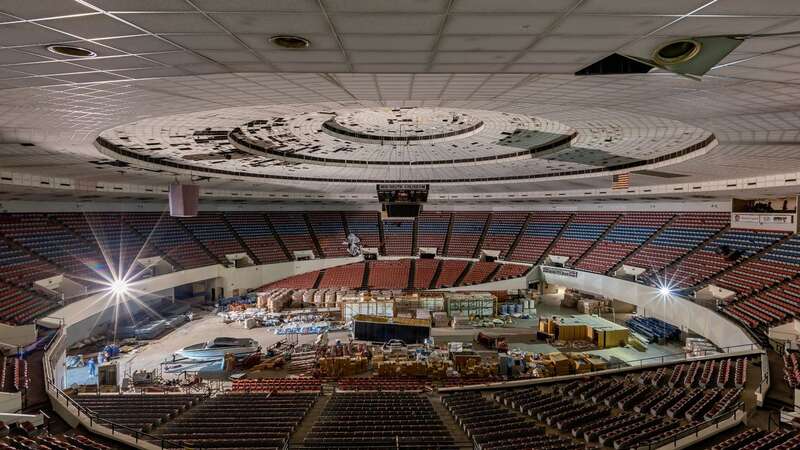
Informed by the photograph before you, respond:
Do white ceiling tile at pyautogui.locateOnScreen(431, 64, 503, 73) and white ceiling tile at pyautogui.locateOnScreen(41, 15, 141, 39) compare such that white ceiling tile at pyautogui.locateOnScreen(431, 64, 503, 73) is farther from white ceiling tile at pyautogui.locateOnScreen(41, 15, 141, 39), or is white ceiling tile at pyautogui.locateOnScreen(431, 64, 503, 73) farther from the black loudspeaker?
the black loudspeaker

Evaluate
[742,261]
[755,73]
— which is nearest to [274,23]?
[755,73]

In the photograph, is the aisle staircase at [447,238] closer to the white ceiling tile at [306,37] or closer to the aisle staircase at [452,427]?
the aisle staircase at [452,427]

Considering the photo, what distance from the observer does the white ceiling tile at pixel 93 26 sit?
3312 millimetres

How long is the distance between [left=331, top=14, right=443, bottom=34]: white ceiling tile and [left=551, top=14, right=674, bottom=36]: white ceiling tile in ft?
3.66

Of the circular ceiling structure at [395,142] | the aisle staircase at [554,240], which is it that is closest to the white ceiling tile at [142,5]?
the circular ceiling structure at [395,142]

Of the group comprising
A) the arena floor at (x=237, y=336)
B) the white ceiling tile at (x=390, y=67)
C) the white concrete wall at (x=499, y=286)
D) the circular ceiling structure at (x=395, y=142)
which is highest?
the circular ceiling structure at (x=395, y=142)

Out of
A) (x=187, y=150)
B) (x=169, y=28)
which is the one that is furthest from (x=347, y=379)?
(x=169, y=28)

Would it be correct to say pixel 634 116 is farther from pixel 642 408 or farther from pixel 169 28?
pixel 169 28

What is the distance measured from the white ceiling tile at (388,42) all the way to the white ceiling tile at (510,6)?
71cm

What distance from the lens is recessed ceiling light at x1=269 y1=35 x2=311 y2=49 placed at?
151 inches

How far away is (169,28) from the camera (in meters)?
3.56

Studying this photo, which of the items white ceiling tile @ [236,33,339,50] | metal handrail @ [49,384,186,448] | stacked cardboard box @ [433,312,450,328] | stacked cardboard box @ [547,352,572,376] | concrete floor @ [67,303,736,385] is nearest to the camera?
white ceiling tile @ [236,33,339,50]

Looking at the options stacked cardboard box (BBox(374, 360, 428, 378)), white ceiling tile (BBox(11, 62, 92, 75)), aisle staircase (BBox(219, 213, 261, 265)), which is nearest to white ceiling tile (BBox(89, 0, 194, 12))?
white ceiling tile (BBox(11, 62, 92, 75))

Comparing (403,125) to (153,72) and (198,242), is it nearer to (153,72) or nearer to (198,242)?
(153,72)
